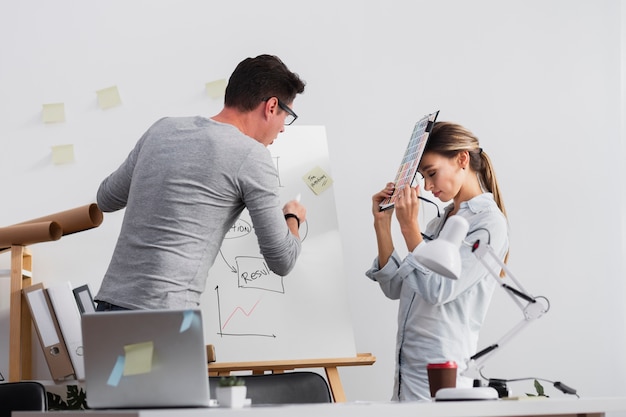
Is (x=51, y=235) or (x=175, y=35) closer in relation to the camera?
(x=51, y=235)

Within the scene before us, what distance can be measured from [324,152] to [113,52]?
91 cm

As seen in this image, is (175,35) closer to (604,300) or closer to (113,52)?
(113,52)

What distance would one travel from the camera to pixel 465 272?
84.0 inches

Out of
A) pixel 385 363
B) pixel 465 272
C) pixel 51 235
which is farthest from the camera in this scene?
pixel 385 363

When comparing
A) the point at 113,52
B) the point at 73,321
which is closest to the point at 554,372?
the point at 73,321

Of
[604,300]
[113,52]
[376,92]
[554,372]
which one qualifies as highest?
[113,52]

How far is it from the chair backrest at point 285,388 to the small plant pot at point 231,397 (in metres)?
0.74

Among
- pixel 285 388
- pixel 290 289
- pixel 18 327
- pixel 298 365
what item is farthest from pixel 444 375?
pixel 18 327

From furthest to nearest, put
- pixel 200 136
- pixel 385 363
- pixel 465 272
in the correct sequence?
pixel 385 363
pixel 465 272
pixel 200 136

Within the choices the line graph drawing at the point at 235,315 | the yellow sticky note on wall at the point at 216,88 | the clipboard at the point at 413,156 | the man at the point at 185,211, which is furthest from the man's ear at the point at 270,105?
the yellow sticky note on wall at the point at 216,88

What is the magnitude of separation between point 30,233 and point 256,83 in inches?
37.7

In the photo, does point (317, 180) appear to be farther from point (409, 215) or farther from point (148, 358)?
point (148, 358)

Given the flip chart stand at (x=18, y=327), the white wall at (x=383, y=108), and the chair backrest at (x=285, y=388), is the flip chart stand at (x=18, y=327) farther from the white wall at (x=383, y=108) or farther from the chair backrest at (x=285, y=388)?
the chair backrest at (x=285, y=388)

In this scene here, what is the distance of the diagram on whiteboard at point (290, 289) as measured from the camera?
2.60m
